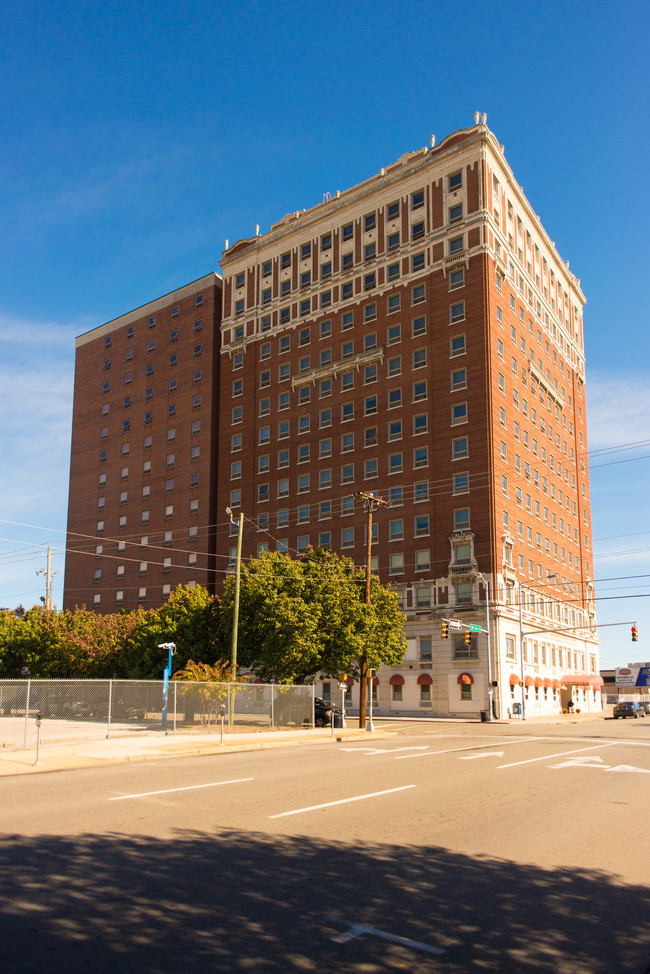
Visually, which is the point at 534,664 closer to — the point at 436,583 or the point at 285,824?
the point at 436,583

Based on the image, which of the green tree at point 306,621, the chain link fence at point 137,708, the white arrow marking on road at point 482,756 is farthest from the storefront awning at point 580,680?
the white arrow marking on road at point 482,756

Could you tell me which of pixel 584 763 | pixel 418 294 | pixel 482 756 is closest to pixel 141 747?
pixel 482 756

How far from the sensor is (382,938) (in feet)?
20.7

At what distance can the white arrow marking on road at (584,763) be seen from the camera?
19.5 meters

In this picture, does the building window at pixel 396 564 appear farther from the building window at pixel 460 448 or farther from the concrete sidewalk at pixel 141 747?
the concrete sidewalk at pixel 141 747

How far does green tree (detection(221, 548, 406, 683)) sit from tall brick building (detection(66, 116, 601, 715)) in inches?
669

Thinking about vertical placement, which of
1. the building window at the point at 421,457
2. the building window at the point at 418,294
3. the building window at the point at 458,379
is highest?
the building window at the point at 418,294

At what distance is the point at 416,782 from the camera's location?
51.3 feet

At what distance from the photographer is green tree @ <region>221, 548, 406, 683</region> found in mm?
40344

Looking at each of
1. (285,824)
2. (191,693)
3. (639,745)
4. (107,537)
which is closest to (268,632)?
(191,693)

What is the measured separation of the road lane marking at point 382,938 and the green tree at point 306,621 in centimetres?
3335

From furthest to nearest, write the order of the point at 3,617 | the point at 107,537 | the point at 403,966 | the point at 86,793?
the point at 107,537 < the point at 3,617 < the point at 86,793 < the point at 403,966

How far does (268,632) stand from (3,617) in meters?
21.9

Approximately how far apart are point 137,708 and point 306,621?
11827 millimetres
